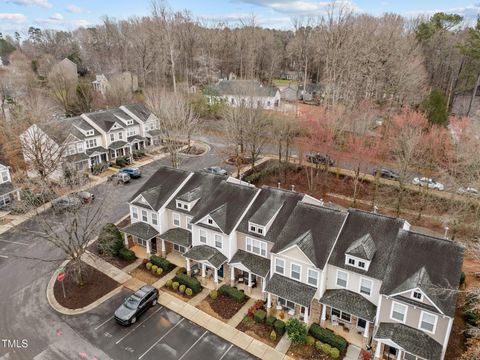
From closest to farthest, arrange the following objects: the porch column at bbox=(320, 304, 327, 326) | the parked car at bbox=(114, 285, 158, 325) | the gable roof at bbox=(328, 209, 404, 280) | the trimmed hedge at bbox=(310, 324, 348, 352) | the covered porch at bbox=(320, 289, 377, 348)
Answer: the trimmed hedge at bbox=(310, 324, 348, 352), the covered porch at bbox=(320, 289, 377, 348), the gable roof at bbox=(328, 209, 404, 280), the porch column at bbox=(320, 304, 327, 326), the parked car at bbox=(114, 285, 158, 325)

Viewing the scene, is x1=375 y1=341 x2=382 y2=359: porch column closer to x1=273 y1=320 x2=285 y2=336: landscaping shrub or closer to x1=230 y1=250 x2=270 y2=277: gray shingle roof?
x1=273 y1=320 x2=285 y2=336: landscaping shrub

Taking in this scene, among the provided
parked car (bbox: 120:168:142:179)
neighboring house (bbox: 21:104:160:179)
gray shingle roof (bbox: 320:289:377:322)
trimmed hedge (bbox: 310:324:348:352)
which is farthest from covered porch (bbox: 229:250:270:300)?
neighboring house (bbox: 21:104:160:179)

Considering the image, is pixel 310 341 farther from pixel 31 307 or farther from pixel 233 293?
pixel 31 307

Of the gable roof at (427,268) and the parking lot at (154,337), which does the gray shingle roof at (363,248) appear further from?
the parking lot at (154,337)

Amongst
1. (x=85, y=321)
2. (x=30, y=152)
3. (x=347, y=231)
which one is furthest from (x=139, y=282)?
(x=30, y=152)

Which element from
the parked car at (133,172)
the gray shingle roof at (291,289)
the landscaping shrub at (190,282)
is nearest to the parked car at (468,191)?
the gray shingle roof at (291,289)

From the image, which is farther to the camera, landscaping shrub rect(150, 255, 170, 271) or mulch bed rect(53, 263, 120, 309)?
landscaping shrub rect(150, 255, 170, 271)

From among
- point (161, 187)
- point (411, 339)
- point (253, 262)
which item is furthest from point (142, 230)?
point (411, 339)

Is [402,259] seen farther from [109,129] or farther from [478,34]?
[478,34]
